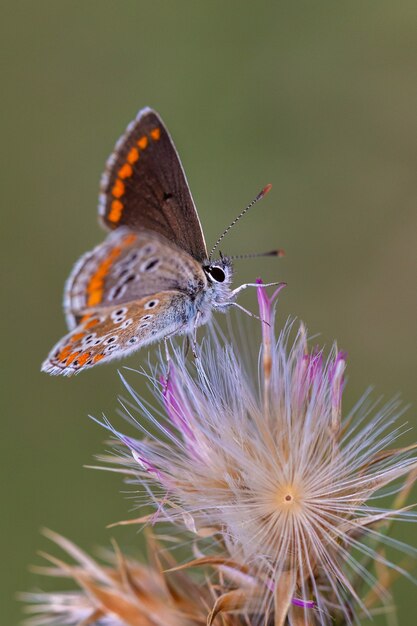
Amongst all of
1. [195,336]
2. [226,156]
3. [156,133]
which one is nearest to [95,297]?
[195,336]

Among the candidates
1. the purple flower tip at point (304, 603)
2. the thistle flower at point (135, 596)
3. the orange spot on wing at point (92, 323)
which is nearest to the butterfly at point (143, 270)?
the orange spot on wing at point (92, 323)

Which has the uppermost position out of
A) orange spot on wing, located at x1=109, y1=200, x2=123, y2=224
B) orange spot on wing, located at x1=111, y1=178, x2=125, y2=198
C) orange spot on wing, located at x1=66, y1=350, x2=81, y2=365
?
orange spot on wing, located at x1=111, y1=178, x2=125, y2=198

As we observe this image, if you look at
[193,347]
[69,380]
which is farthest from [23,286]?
[193,347]

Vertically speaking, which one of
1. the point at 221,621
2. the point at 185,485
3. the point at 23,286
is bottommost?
the point at 221,621

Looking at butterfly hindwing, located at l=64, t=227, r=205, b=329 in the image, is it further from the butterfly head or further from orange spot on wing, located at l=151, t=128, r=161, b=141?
orange spot on wing, located at l=151, t=128, r=161, b=141

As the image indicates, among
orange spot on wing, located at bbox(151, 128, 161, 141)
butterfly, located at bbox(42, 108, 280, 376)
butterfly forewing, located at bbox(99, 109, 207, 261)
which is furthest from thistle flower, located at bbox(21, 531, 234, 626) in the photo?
orange spot on wing, located at bbox(151, 128, 161, 141)

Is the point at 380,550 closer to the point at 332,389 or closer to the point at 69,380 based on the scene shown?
the point at 332,389

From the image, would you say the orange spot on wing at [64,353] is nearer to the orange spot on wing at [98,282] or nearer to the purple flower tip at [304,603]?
the orange spot on wing at [98,282]
